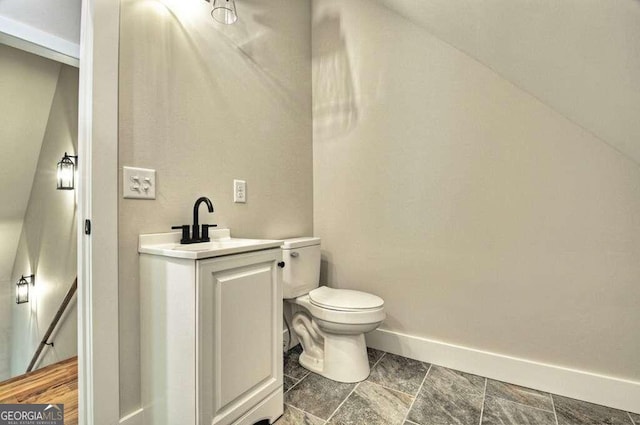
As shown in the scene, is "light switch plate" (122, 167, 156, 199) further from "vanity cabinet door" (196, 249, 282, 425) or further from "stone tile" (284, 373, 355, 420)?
"stone tile" (284, 373, 355, 420)

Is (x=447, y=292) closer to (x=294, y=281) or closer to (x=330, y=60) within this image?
(x=294, y=281)

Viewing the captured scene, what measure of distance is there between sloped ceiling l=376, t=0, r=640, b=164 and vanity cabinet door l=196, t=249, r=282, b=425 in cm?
149

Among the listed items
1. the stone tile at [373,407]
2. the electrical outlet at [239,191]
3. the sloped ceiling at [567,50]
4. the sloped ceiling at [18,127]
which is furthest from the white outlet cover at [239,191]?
the sloped ceiling at [18,127]

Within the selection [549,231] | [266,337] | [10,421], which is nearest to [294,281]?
[266,337]

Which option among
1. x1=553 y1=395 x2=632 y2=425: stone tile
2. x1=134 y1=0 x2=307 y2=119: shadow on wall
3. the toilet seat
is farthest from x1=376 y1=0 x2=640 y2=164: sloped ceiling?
the toilet seat

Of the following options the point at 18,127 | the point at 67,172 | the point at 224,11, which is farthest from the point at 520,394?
the point at 18,127

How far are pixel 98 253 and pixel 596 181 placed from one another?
85.6 inches

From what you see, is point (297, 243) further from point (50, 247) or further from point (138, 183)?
point (50, 247)

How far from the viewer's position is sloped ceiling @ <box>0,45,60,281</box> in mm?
2073

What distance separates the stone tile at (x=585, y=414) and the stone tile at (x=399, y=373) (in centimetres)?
61

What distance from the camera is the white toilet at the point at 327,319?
1.47 metres

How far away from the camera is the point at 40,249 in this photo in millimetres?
2545

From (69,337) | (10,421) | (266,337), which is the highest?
(266,337)

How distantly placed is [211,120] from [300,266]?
0.97m
